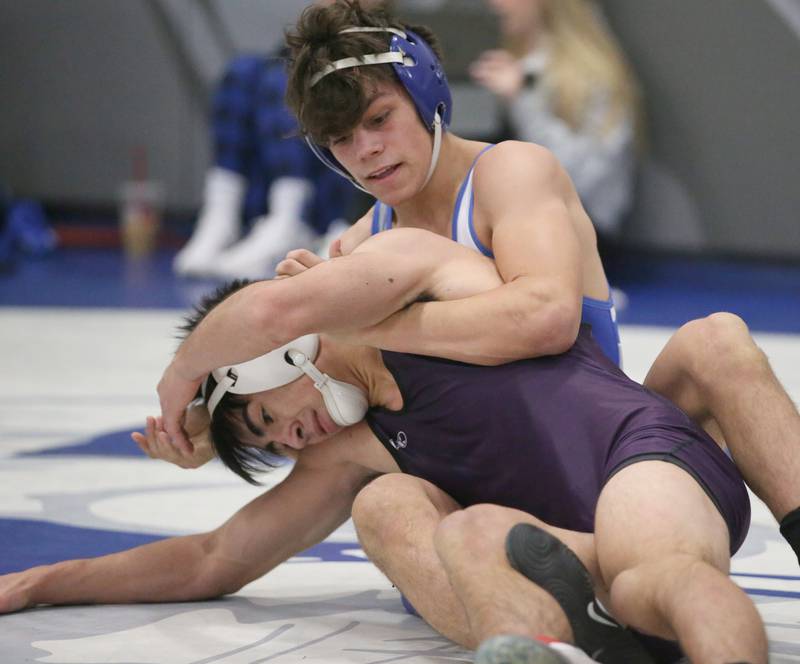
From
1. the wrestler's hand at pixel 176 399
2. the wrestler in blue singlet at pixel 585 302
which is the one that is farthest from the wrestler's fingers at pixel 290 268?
the wrestler in blue singlet at pixel 585 302

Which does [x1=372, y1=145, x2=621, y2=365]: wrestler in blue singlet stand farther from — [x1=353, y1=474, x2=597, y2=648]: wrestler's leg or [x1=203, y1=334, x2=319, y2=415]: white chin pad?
[x1=353, y1=474, x2=597, y2=648]: wrestler's leg

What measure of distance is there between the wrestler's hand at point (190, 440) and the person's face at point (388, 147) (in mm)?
561

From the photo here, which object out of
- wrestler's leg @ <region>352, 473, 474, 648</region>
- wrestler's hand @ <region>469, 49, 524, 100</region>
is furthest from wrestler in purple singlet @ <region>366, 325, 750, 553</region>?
wrestler's hand @ <region>469, 49, 524, 100</region>

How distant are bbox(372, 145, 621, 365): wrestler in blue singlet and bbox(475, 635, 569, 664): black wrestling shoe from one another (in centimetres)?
96

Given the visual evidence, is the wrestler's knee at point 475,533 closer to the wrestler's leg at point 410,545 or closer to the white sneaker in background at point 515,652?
the wrestler's leg at point 410,545

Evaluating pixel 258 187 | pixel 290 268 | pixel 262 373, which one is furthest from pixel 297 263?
pixel 258 187

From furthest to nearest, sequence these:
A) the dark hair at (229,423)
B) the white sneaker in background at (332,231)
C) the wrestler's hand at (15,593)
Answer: the white sneaker in background at (332,231) → the dark hair at (229,423) → the wrestler's hand at (15,593)

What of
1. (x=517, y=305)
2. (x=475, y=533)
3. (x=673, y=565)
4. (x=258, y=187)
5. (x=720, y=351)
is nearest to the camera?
(x=673, y=565)

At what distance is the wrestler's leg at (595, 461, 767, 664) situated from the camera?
1.91m

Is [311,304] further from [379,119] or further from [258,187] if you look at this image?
[258,187]

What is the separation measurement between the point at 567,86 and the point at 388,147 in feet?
15.9

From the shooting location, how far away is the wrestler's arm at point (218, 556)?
107 inches

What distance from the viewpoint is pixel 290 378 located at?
107 inches

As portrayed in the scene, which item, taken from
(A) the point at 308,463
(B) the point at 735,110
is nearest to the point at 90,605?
(A) the point at 308,463
